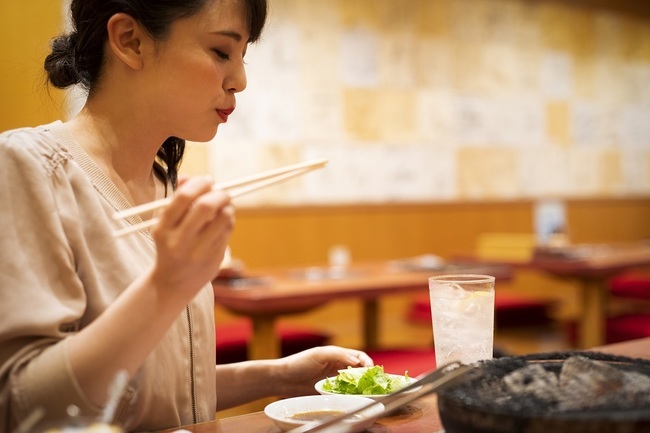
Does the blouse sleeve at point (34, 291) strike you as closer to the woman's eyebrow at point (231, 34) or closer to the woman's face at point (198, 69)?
the woman's face at point (198, 69)

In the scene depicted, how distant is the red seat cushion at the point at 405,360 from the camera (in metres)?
2.66

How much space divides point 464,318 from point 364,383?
8.3 inches

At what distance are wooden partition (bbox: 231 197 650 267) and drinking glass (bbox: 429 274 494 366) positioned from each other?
4221mm

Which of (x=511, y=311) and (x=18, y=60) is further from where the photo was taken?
(x=511, y=311)

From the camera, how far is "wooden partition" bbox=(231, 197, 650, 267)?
556cm

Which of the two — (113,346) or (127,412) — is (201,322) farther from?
(113,346)

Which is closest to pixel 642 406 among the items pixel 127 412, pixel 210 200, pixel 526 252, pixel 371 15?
pixel 210 200

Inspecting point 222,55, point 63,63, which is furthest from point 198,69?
point 63,63

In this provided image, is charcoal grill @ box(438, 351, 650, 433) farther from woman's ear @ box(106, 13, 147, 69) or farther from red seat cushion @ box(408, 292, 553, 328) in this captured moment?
red seat cushion @ box(408, 292, 553, 328)

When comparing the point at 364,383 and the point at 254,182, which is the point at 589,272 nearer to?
the point at 364,383

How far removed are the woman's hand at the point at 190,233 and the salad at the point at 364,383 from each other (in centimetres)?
44

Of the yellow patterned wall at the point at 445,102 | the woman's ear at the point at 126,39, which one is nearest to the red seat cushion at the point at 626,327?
the yellow patterned wall at the point at 445,102

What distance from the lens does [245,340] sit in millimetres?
3379

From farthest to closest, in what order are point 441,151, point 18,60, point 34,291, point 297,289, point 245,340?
point 441,151
point 18,60
point 245,340
point 297,289
point 34,291
